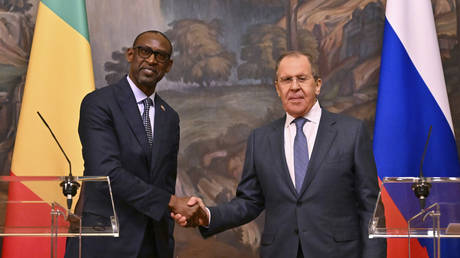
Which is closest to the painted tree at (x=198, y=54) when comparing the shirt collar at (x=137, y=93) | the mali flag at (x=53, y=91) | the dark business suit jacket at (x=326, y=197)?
the mali flag at (x=53, y=91)

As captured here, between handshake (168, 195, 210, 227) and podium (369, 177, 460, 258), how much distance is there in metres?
1.28

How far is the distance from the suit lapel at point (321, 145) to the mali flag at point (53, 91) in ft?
6.60

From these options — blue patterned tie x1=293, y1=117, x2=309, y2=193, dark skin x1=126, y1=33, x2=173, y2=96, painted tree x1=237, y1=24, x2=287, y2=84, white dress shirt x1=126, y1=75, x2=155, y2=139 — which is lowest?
blue patterned tie x1=293, y1=117, x2=309, y2=193

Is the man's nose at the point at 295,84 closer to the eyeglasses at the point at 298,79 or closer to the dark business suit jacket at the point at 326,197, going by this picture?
the eyeglasses at the point at 298,79

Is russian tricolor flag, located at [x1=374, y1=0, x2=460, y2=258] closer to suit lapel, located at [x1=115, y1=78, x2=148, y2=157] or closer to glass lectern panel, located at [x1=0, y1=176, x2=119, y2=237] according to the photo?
suit lapel, located at [x1=115, y1=78, x2=148, y2=157]

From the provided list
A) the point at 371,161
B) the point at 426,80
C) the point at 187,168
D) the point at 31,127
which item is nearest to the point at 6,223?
the point at 371,161

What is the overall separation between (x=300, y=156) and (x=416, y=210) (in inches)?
33.8

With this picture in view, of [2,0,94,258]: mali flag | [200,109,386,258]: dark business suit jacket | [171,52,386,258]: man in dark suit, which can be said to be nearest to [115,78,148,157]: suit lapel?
[171,52,386,258]: man in dark suit

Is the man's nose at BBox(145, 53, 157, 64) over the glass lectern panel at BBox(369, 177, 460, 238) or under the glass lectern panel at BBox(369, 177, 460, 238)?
over

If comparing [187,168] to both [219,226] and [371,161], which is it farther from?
[371,161]

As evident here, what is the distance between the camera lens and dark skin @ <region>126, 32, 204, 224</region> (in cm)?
377

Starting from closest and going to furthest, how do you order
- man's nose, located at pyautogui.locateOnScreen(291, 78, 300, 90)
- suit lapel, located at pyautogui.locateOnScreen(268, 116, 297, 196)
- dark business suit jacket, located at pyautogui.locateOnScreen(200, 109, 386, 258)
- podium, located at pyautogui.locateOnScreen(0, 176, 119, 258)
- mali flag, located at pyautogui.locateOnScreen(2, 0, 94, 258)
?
podium, located at pyautogui.locateOnScreen(0, 176, 119, 258) < dark business suit jacket, located at pyautogui.locateOnScreen(200, 109, 386, 258) < suit lapel, located at pyautogui.locateOnScreen(268, 116, 297, 196) < man's nose, located at pyautogui.locateOnScreen(291, 78, 300, 90) < mali flag, located at pyautogui.locateOnScreen(2, 0, 94, 258)

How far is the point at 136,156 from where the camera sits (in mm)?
3732

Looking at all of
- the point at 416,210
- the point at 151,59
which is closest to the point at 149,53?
the point at 151,59
